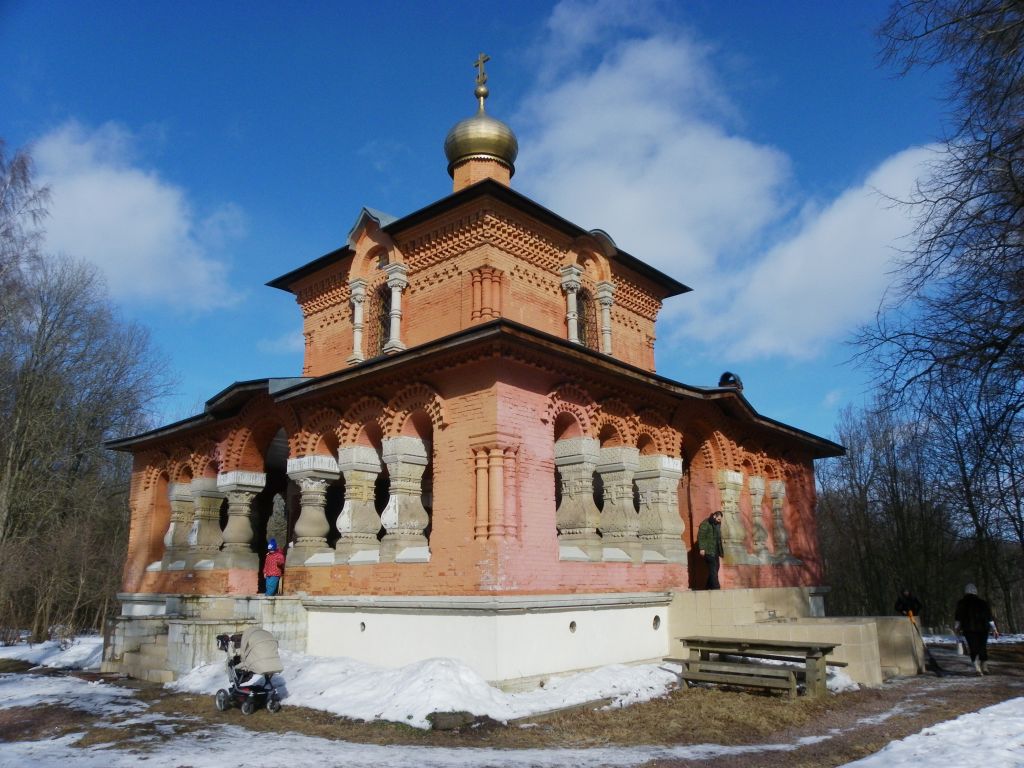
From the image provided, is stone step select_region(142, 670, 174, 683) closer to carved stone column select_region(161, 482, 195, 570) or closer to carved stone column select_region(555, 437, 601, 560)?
carved stone column select_region(161, 482, 195, 570)

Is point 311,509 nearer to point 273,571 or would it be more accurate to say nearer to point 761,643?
point 273,571

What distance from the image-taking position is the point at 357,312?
13.8 meters

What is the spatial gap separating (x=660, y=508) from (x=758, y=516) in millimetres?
3740

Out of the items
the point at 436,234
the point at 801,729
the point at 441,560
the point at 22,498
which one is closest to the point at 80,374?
the point at 22,498

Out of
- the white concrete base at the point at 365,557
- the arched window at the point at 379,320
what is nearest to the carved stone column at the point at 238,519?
the arched window at the point at 379,320

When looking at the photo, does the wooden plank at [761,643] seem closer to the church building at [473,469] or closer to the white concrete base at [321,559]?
the church building at [473,469]

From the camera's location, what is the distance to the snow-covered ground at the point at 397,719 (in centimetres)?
611

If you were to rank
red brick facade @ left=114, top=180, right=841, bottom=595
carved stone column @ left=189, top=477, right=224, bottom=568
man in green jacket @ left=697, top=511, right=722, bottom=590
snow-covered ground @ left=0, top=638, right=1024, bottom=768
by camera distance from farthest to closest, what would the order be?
carved stone column @ left=189, top=477, right=224, bottom=568 < man in green jacket @ left=697, top=511, right=722, bottom=590 < red brick facade @ left=114, top=180, right=841, bottom=595 < snow-covered ground @ left=0, top=638, right=1024, bottom=768

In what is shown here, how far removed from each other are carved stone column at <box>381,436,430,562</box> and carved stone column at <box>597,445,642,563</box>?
2644 millimetres

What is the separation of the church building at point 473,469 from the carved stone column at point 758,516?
0.24 feet

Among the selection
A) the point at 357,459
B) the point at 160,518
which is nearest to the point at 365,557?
the point at 357,459

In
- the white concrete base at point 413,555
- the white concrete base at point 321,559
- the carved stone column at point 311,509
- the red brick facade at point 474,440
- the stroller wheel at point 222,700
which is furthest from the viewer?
the carved stone column at point 311,509

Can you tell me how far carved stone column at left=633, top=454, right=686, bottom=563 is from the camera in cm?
1162

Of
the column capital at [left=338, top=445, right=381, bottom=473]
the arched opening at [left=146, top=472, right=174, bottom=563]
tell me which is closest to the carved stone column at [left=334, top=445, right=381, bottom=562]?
the column capital at [left=338, top=445, right=381, bottom=473]
